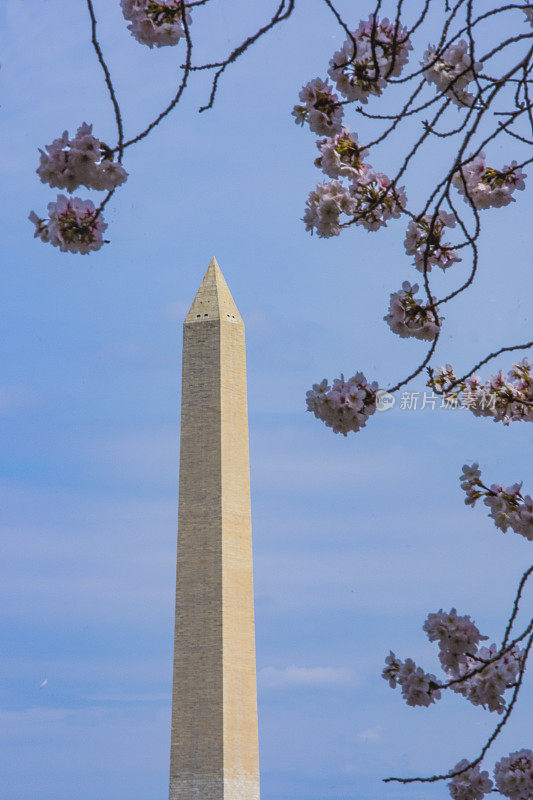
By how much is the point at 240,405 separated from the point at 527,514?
614 inches

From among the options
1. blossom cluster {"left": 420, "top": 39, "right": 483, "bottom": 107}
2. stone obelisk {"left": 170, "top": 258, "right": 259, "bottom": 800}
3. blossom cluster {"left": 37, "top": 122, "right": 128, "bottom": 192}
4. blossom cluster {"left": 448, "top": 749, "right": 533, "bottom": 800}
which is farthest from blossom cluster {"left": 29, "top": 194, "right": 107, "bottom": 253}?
stone obelisk {"left": 170, "top": 258, "right": 259, "bottom": 800}

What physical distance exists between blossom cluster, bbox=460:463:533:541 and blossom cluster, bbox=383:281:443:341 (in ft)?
1.49

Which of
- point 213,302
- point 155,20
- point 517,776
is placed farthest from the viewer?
point 213,302

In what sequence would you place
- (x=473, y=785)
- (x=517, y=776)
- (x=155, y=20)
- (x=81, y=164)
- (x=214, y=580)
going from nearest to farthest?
(x=81, y=164) → (x=155, y=20) → (x=517, y=776) → (x=473, y=785) → (x=214, y=580)

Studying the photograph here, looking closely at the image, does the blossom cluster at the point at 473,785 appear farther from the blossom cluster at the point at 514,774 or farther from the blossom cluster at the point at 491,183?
the blossom cluster at the point at 491,183

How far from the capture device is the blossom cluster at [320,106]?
3934 mm

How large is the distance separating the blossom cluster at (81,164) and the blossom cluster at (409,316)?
103cm

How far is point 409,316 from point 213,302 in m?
16.3

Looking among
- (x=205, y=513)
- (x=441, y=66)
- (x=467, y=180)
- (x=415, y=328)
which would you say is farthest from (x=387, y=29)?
(x=205, y=513)

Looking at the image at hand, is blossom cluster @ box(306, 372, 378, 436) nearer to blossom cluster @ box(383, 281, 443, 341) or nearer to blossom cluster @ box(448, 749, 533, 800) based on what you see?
blossom cluster @ box(383, 281, 443, 341)

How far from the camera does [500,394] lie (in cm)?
455

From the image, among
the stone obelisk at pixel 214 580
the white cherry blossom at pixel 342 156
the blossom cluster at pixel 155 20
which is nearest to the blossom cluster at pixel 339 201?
the white cherry blossom at pixel 342 156

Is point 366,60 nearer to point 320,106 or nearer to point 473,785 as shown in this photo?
point 320,106

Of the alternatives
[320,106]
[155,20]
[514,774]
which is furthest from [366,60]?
[514,774]
